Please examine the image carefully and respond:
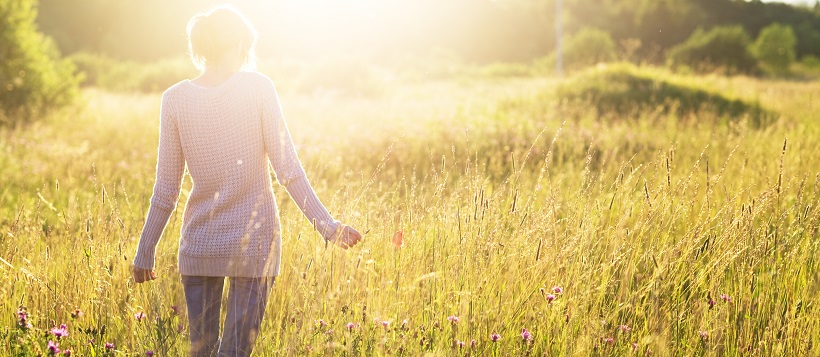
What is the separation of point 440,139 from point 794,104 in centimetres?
839

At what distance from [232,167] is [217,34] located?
0.45m

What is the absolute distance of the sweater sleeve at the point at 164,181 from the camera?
238 centimetres

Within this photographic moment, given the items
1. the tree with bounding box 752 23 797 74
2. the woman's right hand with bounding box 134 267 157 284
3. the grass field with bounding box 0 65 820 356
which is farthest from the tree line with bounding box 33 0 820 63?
the woman's right hand with bounding box 134 267 157 284

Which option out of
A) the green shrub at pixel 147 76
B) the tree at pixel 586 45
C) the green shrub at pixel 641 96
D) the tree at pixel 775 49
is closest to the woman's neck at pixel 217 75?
the green shrub at pixel 641 96

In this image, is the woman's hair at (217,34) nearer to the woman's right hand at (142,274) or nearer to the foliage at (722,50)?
the woman's right hand at (142,274)

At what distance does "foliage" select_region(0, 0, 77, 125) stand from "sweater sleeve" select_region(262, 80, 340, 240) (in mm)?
10639

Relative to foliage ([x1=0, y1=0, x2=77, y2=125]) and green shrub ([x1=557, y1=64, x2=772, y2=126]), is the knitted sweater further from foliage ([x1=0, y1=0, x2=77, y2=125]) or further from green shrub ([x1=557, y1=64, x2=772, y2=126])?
foliage ([x1=0, y1=0, x2=77, y2=125])

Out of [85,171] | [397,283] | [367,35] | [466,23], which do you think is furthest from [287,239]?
[466,23]

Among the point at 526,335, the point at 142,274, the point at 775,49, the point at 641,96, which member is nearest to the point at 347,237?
the point at 526,335

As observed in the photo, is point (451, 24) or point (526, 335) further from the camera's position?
point (451, 24)

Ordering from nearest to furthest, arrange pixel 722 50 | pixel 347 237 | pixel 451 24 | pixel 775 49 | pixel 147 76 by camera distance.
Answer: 1. pixel 347 237
2. pixel 147 76
3. pixel 722 50
4. pixel 775 49
5. pixel 451 24

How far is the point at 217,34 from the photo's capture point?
2287mm

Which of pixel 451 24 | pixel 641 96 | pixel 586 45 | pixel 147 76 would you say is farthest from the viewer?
pixel 451 24

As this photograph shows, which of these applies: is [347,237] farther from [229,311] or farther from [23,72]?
[23,72]
